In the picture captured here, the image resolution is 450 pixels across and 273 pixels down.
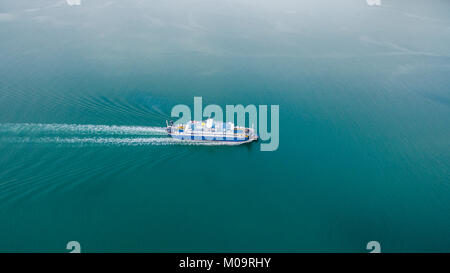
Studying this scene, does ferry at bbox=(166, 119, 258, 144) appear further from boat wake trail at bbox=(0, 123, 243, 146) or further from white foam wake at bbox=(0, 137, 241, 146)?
white foam wake at bbox=(0, 137, 241, 146)

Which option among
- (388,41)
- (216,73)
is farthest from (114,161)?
(388,41)

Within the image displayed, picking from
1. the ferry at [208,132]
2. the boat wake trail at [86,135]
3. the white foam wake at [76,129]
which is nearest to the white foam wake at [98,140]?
the boat wake trail at [86,135]

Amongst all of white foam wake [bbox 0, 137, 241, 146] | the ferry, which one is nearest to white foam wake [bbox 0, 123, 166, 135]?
white foam wake [bbox 0, 137, 241, 146]

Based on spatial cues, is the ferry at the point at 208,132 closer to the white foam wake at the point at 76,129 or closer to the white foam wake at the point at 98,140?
the white foam wake at the point at 98,140

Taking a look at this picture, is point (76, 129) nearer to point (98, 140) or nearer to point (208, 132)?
point (98, 140)

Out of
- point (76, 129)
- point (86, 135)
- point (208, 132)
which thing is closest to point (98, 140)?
point (86, 135)

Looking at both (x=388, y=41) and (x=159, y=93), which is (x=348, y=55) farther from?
(x=159, y=93)
